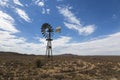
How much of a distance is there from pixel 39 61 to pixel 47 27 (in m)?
14.9

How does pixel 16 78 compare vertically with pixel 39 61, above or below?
below

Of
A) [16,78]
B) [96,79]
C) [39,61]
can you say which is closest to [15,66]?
[39,61]

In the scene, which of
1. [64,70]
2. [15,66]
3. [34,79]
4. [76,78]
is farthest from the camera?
[15,66]

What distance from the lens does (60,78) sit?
101 ft

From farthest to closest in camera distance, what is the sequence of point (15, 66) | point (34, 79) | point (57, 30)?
point (57, 30) < point (15, 66) < point (34, 79)

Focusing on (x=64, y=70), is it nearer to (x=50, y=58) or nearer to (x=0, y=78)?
(x=0, y=78)

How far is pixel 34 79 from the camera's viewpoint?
29.0m

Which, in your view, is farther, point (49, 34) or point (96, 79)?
point (49, 34)

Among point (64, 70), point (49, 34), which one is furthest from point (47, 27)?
point (64, 70)

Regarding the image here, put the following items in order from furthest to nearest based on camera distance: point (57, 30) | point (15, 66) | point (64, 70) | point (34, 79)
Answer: point (57, 30) → point (15, 66) → point (64, 70) → point (34, 79)

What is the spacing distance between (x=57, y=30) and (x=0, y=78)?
92.4 ft

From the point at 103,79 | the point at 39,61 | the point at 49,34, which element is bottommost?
the point at 103,79

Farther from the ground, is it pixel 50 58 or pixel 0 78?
pixel 50 58

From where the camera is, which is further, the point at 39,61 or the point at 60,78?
the point at 39,61
